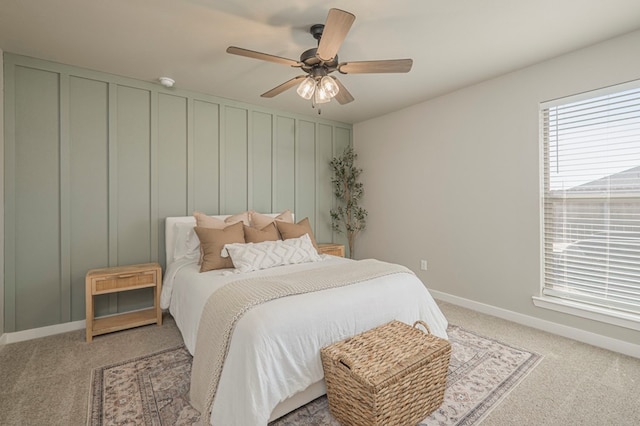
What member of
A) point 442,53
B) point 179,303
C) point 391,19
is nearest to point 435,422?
point 179,303

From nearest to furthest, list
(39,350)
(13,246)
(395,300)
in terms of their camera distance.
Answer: (395,300), (39,350), (13,246)

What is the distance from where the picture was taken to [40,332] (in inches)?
108

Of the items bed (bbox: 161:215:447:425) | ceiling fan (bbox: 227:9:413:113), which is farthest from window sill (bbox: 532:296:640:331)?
ceiling fan (bbox: 227:9:413:113)

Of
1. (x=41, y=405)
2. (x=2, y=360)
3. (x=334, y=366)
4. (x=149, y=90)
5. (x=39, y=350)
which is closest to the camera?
(x=334, y=366)

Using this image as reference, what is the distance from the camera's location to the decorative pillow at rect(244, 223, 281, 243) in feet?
9.63

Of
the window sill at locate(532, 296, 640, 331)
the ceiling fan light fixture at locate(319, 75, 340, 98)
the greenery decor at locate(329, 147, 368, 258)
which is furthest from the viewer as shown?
the greenery decor at locate(329, 147, 368, 258)

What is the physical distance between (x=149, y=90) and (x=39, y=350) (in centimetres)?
263

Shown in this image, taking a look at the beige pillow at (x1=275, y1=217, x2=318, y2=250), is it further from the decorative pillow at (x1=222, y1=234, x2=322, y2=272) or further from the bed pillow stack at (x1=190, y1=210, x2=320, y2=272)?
the decorative pillow at (x1=222, y1=234, x2=322, y2=272)

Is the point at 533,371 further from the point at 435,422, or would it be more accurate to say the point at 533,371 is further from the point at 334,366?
the point at 334,366

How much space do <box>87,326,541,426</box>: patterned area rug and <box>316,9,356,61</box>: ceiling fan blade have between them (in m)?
2.22

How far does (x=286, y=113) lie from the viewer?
4.23 m

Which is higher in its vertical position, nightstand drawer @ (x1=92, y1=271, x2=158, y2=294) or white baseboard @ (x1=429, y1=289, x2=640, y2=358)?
nightstand drawer @ (x1=92, y1=271, x2=158, y2=294)

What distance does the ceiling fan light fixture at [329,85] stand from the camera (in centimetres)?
224

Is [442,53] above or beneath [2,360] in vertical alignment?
above
